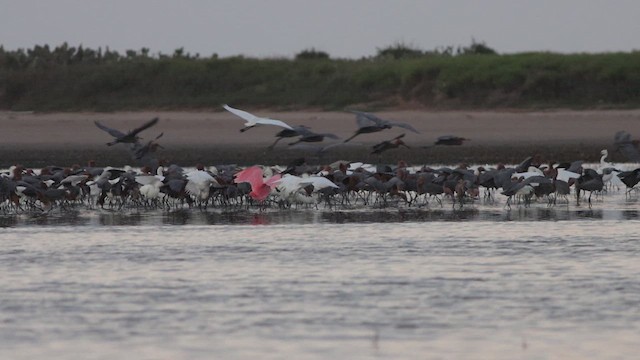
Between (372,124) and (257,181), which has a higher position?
(372,124)

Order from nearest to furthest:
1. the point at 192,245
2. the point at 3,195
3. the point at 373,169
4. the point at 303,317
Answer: the point at 303,317 < the point at 192,245 < the point at 3,195 < the point at 373,169

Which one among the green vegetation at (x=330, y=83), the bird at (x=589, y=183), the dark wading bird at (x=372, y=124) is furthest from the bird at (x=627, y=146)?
the green vegetation at (x=330, y=83)

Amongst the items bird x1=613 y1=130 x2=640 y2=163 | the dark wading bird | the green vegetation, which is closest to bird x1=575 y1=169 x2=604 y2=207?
bird x1=613 y1=130 x2=640 y2=163

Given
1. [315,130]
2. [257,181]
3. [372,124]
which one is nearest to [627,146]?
[372,124]

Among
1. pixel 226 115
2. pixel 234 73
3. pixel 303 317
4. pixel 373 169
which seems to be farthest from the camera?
pixel 234 73

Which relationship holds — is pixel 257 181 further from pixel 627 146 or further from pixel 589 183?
pixel 627 146

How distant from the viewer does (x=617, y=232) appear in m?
13.1

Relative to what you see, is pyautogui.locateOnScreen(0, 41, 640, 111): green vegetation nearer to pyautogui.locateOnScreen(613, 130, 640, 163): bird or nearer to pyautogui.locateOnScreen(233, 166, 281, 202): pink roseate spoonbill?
pyautogui.locateOnScreen(613, 130, 640, 163): bird

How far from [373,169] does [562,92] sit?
15.0 meters

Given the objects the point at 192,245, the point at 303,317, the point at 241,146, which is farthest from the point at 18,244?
the point at 241,146

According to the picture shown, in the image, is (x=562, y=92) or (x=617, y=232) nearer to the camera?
(x=617, y=232)

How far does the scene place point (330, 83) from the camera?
107ft

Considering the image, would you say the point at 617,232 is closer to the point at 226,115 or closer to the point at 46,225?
the point at 46,225

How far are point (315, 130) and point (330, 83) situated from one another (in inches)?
215
